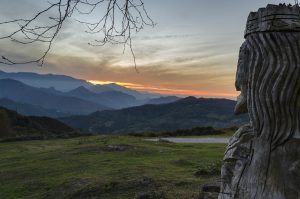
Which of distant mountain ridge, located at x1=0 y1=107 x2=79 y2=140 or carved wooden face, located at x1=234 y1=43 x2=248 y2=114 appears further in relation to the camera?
distant mountain ridge, located at x1=0 y1=107 x2=79 y2=140

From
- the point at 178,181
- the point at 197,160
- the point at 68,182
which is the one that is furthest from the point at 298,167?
the point at 197,160

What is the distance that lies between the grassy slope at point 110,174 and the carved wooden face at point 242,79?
7.91 m

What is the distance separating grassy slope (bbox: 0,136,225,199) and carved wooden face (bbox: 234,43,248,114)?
791cm

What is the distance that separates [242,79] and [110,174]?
42.7ft

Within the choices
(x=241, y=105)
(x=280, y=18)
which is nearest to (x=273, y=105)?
(x=241, y=105)

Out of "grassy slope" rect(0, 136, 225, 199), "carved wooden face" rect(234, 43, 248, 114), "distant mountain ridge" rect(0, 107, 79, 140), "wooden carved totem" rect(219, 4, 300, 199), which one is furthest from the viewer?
"distant mountain ridge" rect(0, 107, 79, 140)

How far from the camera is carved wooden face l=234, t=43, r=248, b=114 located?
4.92 metres

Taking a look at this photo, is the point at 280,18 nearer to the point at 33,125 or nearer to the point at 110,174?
the point at 110,174

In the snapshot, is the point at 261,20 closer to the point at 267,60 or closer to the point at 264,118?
the point at 267,60

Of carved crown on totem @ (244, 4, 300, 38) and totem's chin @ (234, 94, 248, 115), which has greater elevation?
carved crown on totem @ (244, 4, 300, 38)

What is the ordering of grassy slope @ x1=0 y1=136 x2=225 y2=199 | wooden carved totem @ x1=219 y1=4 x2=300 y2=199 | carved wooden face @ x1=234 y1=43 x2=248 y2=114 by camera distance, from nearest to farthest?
wooden carved totem @ x1=219 y1=4 x2=300 y2=199, carved wooden face @ x1=234 y1=43 x2=248 y2=114, grassy slope @ x1=0 y1=136 x2=225 y2=199

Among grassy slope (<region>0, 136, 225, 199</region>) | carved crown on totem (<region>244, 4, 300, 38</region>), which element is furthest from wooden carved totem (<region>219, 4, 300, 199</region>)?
grassy slope (<region>0, 136, 225, 199</region>)

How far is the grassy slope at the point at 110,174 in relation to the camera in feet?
47.5

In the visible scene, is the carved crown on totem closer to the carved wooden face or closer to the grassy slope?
the carved wooden face
